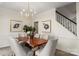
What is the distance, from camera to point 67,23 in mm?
2887

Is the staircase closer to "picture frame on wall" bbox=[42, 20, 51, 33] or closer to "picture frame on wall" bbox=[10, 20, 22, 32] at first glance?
"picture frame on wall" bbox=[42, 20, 51, 33]

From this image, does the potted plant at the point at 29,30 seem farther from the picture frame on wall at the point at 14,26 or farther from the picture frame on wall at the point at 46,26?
the picture frame on wall at the point at 46,26

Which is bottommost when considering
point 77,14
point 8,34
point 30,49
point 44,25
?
point 30,49

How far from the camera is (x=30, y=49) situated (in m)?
2.46

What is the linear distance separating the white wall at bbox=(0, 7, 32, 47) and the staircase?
2.46ft

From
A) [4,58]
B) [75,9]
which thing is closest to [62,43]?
[75,9]

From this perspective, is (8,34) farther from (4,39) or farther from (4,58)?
(4,58)

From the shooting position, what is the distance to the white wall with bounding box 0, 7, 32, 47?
2.19 metres

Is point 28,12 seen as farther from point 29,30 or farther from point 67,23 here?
point 67,23

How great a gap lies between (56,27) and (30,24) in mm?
621

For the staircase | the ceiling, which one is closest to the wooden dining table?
the staircase

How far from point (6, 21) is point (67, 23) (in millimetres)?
1555

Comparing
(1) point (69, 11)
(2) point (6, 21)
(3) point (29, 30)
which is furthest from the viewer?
(1) point (69, 11)

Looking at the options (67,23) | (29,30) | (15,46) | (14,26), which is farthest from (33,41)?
(67,23)
